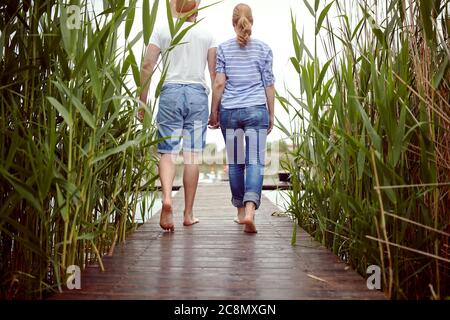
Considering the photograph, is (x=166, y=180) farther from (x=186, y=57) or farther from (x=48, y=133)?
(x=48, y=133)

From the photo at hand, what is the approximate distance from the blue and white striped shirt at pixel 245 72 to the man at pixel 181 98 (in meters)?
0.12

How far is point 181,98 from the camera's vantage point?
2393 millimetres

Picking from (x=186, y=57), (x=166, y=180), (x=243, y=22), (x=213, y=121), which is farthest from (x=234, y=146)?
(x=243, y=22)

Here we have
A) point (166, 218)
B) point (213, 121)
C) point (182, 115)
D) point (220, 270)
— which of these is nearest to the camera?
point (220, 270)

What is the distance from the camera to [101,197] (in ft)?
5.85

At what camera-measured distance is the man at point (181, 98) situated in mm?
2365

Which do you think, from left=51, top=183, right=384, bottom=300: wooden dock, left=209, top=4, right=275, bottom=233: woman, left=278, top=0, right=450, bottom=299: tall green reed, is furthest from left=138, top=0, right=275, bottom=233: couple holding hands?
left=278, top=0, right=450, bottom=299: tall green reed

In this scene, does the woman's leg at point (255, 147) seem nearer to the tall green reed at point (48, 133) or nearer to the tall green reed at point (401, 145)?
the tall green reed at point (401, 145)

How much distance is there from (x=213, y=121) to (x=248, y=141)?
0.91 feet

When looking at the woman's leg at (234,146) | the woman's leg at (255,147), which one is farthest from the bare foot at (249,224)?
the woman's leg at (234,146)

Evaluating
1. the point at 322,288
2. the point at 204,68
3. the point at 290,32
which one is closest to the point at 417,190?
the point at 322,288

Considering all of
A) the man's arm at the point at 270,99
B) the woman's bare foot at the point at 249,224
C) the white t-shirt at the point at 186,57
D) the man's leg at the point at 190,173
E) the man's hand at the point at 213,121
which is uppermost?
the white t-shirt at the point at 186,57
